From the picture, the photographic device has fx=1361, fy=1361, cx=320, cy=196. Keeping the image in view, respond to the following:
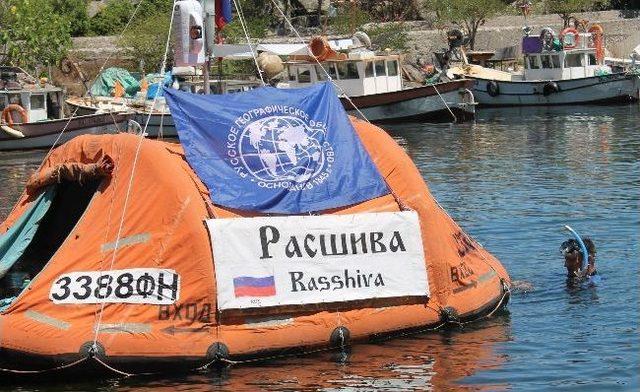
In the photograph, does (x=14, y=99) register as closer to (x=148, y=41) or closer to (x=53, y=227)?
(x=148, y=41)

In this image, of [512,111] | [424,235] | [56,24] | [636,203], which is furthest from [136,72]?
[424,235]

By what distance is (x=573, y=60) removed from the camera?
55.0 meters

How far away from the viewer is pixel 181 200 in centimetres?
1465

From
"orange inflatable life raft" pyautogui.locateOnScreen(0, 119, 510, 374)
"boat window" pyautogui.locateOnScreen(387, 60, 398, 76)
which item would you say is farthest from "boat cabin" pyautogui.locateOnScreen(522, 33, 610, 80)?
"orange inflatable life raft" pyautogui.locateOnScreen(0, 119, 510, 374)

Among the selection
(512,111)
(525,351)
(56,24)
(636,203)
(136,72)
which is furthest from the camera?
(136,72)

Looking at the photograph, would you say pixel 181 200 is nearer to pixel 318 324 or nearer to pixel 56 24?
pixel 318 324

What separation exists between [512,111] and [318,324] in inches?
1576

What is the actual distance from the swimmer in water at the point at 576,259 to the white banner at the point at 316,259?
3519 millimetres

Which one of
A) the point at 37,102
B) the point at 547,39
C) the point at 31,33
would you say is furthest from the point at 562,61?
the point at 37,102

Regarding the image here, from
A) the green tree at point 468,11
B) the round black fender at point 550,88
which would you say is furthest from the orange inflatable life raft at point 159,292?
the green tree at point 468,11

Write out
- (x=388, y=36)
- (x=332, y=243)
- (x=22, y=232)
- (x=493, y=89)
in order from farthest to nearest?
(x=388, y=36), (x=493, y=89), (x=22, y=232), (x=332, y=243)

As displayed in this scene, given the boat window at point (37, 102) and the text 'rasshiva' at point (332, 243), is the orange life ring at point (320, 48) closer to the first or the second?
the boat window at point (37, 102)

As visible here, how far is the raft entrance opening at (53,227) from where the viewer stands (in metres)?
17.2

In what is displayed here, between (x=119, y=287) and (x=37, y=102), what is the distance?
107 feet
